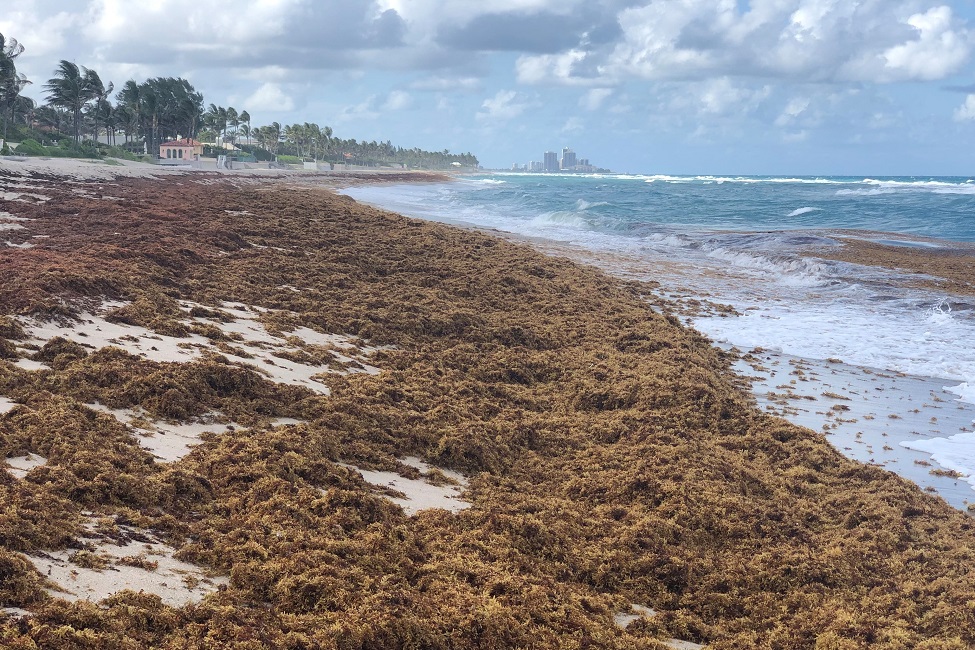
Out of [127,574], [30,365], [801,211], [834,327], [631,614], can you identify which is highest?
[801,211]

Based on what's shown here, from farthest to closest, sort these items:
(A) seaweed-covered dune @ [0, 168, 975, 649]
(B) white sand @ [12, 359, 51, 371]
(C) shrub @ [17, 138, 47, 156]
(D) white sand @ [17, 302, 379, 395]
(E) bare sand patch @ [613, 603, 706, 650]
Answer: (C) shrub @ [17, 138, 47, 156]
(D) white sand @ [17, 302, 379, 395]
(B) white sand @ [12, 359, 51, 371]
(E) bare sand patch @ [613, 603, 706, 650]
(A) seaweed-covered dune @ [0, 168, 975, 649]

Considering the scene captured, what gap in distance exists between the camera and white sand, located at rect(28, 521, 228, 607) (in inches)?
143

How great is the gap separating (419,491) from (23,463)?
2.63 meters

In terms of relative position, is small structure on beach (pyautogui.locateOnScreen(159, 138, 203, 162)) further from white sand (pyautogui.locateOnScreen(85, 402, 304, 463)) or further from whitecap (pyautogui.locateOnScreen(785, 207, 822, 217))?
white sand (pyautogui.locateOnScreen(85, 402, 304, 463))

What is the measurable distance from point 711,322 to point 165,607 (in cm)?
1278

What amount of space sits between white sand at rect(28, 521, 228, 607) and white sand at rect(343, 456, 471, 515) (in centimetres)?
173

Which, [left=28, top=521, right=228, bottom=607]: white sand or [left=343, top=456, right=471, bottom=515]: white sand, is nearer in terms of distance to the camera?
[left=28, top=521, right=228, bottom=607]: white sand

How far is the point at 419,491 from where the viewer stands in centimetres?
597

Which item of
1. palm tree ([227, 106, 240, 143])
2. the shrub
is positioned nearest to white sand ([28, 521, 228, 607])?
the shrub

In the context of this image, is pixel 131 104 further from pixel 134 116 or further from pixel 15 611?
pixel 15 611

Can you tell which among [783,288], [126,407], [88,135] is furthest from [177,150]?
[126,407]

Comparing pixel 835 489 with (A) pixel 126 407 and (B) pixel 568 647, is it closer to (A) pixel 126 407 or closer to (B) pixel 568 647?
(B) pixel 568 647

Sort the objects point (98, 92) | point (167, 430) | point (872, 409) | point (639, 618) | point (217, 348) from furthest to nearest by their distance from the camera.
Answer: point (98, 92) < point (872, 409) < point (217, 348) < point (167, 430) < point (639, 618)

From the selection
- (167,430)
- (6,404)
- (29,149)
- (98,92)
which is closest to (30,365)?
(6,404)
